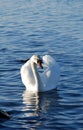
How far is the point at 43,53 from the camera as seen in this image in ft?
69.3

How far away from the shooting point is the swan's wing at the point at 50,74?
16.4 metres

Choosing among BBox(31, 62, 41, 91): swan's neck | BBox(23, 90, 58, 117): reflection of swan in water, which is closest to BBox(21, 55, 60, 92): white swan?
BBox(31, 62, 41, 91): swan's neck

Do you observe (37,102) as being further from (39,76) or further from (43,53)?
(43,53)

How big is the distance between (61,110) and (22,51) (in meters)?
7.77

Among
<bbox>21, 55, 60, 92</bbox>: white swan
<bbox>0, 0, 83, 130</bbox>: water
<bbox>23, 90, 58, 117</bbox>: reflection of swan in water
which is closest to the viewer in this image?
<bbox>0, 0, 83, 130</bbox>: water

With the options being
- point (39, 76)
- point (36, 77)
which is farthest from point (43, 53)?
point (36, 77)

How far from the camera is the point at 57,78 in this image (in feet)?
53.9

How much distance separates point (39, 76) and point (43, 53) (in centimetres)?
480

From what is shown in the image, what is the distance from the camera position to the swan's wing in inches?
644

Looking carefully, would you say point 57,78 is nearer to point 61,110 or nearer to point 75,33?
point 61,110

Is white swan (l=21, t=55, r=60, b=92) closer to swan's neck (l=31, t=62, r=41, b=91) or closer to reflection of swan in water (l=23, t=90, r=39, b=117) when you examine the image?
swan's neck (l=31, t=62, r=41, b=91)

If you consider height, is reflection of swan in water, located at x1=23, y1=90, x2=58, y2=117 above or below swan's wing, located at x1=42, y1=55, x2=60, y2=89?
below

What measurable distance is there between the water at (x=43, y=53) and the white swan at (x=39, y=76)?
0.26 m

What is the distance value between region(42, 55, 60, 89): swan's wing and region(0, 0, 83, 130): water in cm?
28
